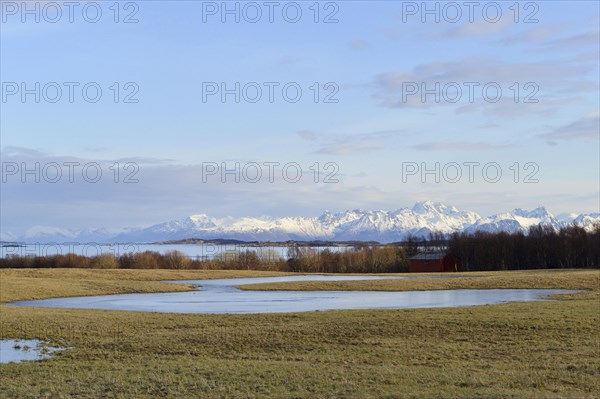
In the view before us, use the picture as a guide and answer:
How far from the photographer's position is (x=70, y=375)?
19.7m

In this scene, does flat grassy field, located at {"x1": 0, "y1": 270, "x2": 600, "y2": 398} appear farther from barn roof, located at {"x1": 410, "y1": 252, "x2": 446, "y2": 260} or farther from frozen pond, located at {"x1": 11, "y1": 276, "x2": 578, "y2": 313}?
barn roof, located at {"x1": 410, "y1": 252, "x2": 446, "y2": 260}

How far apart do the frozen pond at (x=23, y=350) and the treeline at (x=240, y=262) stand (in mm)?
92568

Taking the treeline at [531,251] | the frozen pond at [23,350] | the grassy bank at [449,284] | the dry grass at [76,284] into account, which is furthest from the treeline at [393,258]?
the frozen pond at [23,350]

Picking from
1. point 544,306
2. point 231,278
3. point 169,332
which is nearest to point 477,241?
point 231,278

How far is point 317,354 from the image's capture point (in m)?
23.9

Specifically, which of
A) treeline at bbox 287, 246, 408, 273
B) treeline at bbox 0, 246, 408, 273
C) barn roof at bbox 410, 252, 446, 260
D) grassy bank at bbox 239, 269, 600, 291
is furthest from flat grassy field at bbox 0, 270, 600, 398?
treeline at bbox 287, 246, 408, 273

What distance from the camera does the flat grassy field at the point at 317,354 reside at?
56.1 feet

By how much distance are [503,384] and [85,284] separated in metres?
55.9

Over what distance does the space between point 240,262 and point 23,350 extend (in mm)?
108464

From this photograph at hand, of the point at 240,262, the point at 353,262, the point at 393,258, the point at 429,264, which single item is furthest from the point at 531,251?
the point at 240,262

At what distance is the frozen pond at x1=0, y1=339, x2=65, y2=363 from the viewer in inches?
946

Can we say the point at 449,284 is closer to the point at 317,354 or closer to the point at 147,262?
the point at 317,354

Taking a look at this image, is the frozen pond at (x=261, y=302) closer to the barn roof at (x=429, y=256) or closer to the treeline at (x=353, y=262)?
the barn roof at (x=429, y=256)

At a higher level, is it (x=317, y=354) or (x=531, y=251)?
(x=317, y=354)
